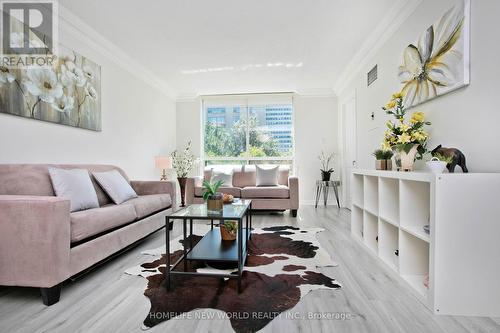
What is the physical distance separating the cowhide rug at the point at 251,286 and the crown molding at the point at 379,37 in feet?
8.31

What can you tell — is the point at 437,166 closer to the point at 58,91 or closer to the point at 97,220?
the point at 97,220

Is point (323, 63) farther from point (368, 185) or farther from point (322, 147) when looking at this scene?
point (368, 185)

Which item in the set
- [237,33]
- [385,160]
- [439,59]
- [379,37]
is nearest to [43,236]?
[385,160]

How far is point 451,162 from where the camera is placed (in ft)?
5.65

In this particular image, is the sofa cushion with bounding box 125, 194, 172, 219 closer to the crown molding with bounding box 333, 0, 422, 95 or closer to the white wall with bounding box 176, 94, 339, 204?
the white wall with bounding box 176, 94, 339, 204

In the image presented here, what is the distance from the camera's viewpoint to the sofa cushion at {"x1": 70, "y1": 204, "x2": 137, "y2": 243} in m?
1.78

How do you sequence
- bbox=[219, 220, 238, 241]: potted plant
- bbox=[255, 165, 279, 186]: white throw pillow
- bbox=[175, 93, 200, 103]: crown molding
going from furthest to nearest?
bbox=[175, 93, 200, 103]: crown molding
bbox=[255, 165, 279, 186]: white throw pillow
bbox=[219, 220, 238, 241]: potted plant

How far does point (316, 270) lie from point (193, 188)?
2.94 metres

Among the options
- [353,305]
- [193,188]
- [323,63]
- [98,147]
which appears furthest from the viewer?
[193,188]

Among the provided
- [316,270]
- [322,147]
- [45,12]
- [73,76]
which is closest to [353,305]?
[316,270]

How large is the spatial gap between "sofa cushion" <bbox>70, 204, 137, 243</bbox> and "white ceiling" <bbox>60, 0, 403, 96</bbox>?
207 cm

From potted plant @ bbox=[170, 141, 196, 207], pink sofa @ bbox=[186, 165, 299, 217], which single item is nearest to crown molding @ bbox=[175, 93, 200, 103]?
potted plant @ bbox=[170, 141, 196, 207]

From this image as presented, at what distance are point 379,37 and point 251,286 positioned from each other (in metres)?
3.24

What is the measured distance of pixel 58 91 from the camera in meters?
2.69
